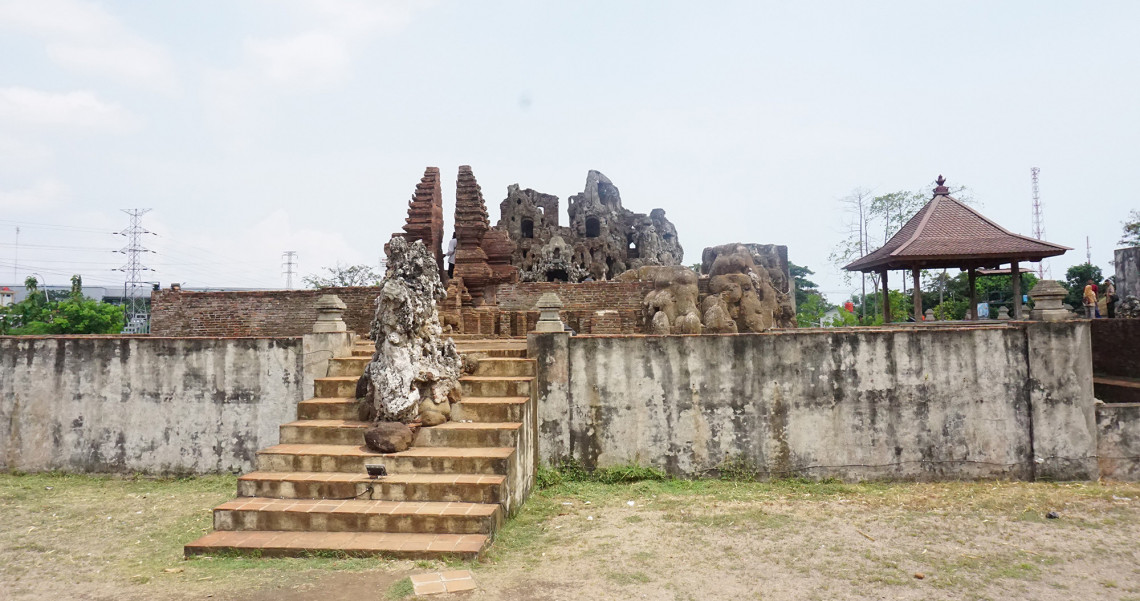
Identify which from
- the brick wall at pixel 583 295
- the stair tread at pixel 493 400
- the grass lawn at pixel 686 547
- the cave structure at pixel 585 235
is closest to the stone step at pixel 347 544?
the grass lawn at pixel 686 547

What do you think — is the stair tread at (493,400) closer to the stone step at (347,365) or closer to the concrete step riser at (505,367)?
the concrete step riser at (505,367)

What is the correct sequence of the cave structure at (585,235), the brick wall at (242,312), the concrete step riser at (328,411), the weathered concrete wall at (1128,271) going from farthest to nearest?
1. the cave structure at (585,235)
2. the weathered concrete wall at (1128,271)
3. the brick wall at (242,312)
4. the concrete step riser at (328,411)

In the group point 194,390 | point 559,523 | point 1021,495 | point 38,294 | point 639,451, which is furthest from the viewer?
point 38,294

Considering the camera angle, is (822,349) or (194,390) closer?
(822,349)

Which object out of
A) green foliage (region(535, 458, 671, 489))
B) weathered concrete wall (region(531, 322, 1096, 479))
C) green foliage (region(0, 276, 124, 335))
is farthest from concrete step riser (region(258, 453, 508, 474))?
green foliage (region(0, 276, 124, 335))

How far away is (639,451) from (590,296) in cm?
448

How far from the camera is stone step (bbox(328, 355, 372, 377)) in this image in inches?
299

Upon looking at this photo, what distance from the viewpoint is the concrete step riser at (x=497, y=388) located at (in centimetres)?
697

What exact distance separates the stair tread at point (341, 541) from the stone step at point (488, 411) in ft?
4.99

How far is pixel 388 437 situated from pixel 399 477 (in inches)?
16.8

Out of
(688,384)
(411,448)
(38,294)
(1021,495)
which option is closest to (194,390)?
(411,448)

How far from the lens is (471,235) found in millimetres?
12062

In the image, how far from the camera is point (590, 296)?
11547 millimetres

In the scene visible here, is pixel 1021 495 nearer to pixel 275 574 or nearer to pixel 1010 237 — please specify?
pixel 1010 237
